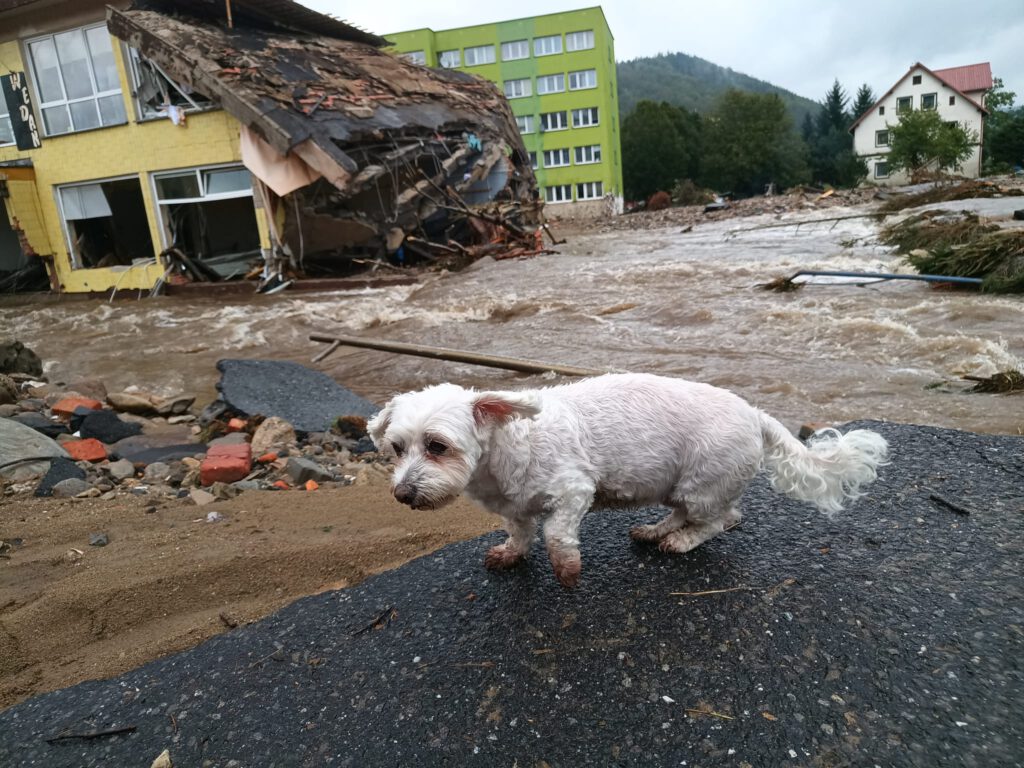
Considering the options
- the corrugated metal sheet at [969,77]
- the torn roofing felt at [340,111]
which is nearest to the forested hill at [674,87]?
the corrugated metal sheet at [969,77]

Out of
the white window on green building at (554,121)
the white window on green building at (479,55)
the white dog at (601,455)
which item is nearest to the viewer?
the white dog at (601,455)

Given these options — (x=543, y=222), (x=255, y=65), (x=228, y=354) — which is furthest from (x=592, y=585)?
(x=543, y=222)

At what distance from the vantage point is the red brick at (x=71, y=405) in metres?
7.21

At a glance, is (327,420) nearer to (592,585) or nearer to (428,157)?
(592,585)

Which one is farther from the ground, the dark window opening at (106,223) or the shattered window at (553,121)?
the shattered window at (553,121)

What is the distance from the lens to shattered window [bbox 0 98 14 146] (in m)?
21.3

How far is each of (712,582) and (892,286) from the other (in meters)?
11.7

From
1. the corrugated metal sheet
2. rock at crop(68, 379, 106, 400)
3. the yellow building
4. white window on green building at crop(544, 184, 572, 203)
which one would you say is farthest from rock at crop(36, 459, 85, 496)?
the corrugated metal sheet

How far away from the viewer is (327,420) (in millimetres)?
7129

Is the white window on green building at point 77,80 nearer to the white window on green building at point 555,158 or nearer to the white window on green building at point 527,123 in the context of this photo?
the white window on green building at point 555,158

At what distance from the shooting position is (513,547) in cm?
328

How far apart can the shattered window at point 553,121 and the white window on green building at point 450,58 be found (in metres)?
10.0

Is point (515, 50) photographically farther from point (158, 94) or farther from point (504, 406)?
point (504, 406)

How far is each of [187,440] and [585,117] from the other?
182 ft
